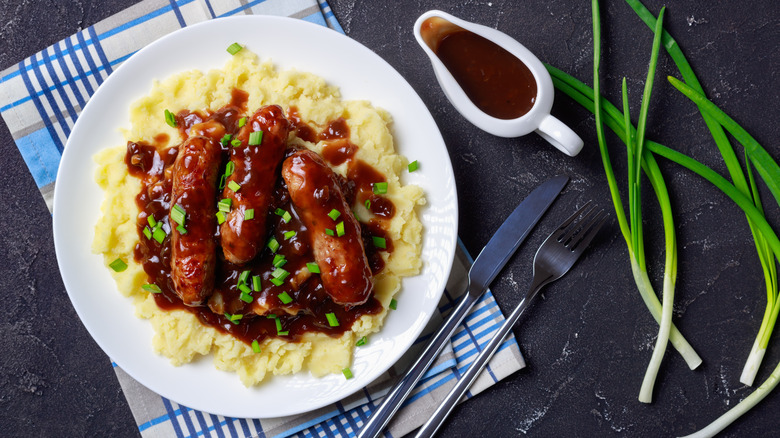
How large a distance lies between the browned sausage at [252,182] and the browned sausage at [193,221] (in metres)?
0.12

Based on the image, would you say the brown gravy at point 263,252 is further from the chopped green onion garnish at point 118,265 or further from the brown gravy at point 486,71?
the brown gravy at point 486,71

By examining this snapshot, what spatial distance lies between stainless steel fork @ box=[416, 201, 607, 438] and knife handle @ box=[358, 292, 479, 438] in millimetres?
247

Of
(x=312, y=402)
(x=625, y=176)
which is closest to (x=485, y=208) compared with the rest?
(x=625, y=176)

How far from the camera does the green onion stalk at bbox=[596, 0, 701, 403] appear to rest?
3.44 metres

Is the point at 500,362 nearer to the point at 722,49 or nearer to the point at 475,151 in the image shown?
the point at 475,151

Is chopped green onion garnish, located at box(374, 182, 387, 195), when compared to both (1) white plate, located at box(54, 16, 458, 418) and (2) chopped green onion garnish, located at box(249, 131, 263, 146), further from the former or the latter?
(2) chopped green onion garnish, located at box(249, 131, 263, 146)

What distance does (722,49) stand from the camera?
370 cm

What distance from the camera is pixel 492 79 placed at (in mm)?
3387

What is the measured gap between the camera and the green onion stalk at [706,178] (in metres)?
3.45

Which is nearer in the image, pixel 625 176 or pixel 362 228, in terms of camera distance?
pixel 362 228

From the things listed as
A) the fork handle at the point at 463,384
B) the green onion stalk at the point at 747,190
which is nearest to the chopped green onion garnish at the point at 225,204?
the fork handle at the point at 463,384

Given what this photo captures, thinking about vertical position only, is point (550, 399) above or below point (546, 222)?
below

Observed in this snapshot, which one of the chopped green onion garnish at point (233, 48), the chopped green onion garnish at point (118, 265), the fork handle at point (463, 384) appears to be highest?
the chopped green onion garnish at point (233, 48)

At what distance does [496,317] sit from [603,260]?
0.87 m
